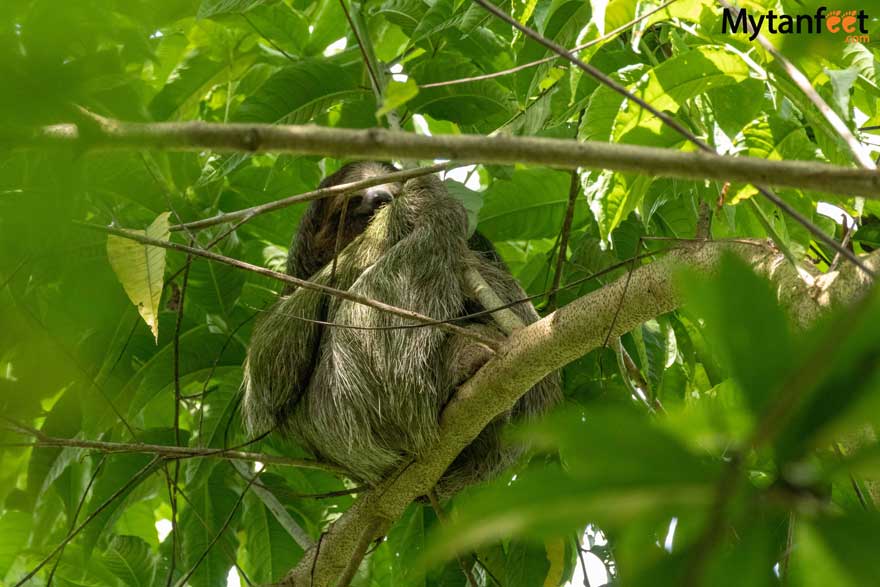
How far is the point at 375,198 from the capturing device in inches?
225

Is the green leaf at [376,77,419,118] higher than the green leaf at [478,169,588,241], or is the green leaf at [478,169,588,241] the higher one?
the green leaf at [376,77,419,118]

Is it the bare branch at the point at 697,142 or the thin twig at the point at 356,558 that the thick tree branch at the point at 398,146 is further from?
the thin twig at the point at 356,558

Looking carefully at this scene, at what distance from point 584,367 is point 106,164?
3082mm

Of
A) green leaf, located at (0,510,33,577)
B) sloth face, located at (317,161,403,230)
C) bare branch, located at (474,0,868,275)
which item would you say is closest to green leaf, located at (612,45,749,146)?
bare branch, located at (474,0,868,275)

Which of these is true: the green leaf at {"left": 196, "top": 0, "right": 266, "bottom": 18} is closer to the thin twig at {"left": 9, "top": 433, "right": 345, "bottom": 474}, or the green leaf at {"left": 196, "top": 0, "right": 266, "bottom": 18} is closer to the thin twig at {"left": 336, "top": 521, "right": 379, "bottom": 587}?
the thin twig at {"left": 9, "top": 433, "right": 345, "bottom": 474}

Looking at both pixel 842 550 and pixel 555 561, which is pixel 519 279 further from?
pixel 842 550

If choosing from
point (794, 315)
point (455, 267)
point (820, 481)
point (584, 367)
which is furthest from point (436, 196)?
point (820, 481)

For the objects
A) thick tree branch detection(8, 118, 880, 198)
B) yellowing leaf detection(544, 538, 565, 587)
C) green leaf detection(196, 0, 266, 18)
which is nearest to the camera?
thick tree branch detection(8, 118, 880, 198)

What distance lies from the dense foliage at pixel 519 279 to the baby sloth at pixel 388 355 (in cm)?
28

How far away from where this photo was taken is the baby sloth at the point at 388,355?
15.0 ft

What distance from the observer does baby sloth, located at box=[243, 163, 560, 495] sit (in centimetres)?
457

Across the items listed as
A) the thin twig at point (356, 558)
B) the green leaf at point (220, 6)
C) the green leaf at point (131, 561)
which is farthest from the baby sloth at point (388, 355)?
the green leaf at point (220, 6)

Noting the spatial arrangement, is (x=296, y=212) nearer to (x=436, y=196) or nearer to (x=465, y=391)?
(x=436, y=196)

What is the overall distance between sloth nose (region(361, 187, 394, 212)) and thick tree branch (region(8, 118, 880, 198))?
4.06m
